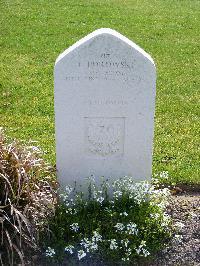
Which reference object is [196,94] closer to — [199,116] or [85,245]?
[199,116]

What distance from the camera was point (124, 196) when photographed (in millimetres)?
4973

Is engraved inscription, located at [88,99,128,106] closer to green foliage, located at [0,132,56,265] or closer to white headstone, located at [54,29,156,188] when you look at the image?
white headstone, located at [54,29,156,188]

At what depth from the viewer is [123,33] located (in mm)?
11172

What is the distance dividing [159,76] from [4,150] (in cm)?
469

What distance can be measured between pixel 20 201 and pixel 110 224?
0.78m

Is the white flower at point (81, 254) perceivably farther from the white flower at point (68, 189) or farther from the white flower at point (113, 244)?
the white flower at point (68, 189)

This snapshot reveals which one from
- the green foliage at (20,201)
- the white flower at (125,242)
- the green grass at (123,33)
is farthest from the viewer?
the green grass at (123,33)

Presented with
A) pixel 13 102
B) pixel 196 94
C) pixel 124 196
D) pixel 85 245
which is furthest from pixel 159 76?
pixel 85 245

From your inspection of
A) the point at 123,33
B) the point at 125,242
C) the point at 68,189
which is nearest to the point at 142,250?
the point at 125,242

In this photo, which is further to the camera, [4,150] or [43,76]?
[43,76]

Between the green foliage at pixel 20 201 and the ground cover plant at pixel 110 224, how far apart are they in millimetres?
159

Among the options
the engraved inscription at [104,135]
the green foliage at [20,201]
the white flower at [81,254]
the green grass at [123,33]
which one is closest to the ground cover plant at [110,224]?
the white flower at [81,254]

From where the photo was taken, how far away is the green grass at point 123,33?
22.4 ft

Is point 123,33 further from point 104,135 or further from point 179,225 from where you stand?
point 179,225
